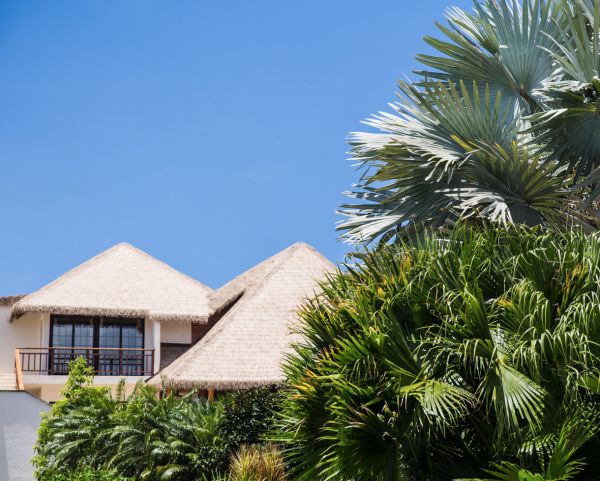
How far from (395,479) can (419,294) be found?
2.13 metres

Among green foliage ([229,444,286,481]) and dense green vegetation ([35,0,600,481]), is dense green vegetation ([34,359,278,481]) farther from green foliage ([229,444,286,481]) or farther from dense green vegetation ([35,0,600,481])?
dense green vegetation ([35,0,600,481])

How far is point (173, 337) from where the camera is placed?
32812 millimetres

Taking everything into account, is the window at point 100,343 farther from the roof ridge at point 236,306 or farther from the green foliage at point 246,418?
the green foliage at point 246,418

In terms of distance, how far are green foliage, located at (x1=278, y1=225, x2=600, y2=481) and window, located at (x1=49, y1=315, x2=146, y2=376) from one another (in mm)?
21081

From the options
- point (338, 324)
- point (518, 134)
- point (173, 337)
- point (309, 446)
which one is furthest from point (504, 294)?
point (173, 337)

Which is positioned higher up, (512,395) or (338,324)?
(338,324)

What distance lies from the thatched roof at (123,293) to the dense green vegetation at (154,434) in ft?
26.8

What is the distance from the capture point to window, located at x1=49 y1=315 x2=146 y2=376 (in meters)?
32.0

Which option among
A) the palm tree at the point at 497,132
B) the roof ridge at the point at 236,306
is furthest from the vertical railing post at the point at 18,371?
the palm tree at the point at 497,132

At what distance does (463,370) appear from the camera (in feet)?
34.5

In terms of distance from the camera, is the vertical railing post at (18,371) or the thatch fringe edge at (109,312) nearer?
the vertical railing post at (18,371)

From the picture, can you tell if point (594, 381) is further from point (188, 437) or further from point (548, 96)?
point (188, 437)

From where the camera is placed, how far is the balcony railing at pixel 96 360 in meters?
31.4

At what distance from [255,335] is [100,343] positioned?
1007 cm
